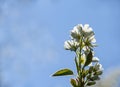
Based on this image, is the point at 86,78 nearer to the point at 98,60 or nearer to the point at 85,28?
the point at 98,60

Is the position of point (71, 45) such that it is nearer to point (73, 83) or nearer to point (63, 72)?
point (63, 72)

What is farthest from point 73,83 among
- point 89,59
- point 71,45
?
point 71,45

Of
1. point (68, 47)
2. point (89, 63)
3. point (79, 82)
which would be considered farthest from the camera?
point (68, 47)

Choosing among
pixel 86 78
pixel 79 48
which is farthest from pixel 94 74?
pixel 79 48

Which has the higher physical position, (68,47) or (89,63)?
(68,47)

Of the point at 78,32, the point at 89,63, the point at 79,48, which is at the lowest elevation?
the point at 89,63

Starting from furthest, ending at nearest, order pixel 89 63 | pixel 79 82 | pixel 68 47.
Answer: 1. pixel 68 47
2. pixel 89 63
3. pixel 79 82

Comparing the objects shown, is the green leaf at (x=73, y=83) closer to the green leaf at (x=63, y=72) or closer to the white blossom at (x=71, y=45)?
the green leaf at (x=63, y=72)

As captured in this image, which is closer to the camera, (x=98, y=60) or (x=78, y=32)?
(x=98, y=60)
